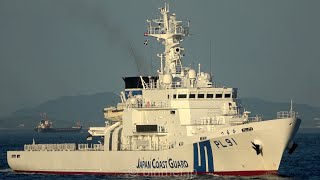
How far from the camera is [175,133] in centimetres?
5203

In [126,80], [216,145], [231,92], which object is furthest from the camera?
[126,80]

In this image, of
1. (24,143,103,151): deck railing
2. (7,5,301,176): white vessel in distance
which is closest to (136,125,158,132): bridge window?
(7,5,301,176): white vessel in distance

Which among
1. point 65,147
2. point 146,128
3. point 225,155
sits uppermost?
point 146,128

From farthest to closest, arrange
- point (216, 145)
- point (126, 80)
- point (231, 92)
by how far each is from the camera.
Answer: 1. point (126, 80)
2. point (231, 92)
3. point (216, 145)

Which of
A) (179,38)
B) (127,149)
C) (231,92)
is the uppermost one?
(179,38)

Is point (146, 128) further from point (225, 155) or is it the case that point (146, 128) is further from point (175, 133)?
point (225, 155)

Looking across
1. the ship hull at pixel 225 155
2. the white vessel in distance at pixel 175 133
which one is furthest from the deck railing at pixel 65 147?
the ship hull at pixel 225 155

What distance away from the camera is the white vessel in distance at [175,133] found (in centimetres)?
4925

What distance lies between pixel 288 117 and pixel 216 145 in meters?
4.47

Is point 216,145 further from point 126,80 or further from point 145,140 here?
point 126,80

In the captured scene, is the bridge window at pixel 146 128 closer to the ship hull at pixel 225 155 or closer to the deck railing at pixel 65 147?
the ship hull at pixel 225 155

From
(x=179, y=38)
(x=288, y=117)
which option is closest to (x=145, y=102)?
(x=179, y=38)

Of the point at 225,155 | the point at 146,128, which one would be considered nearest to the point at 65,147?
the point at 146,128

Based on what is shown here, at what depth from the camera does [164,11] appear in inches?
2158
